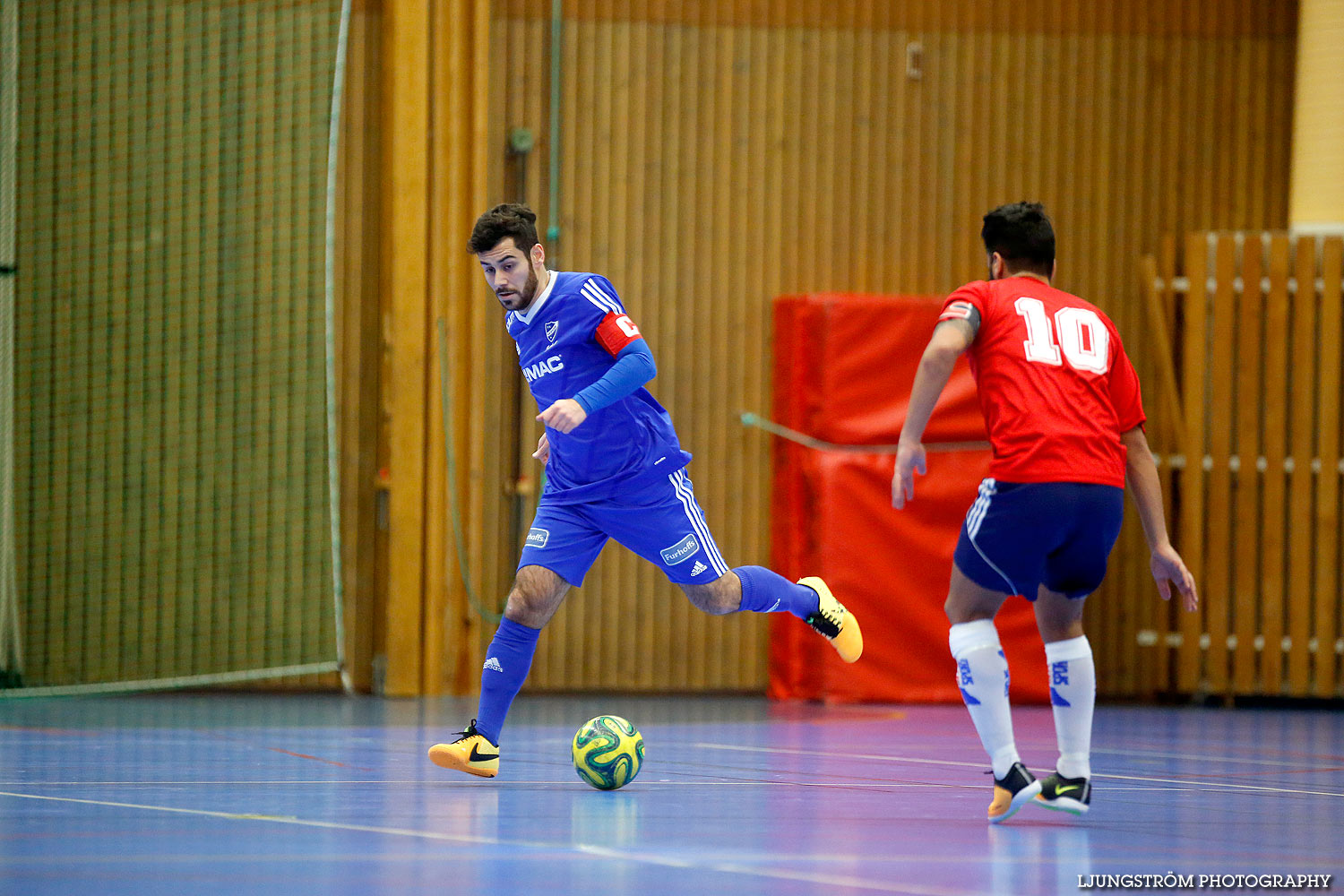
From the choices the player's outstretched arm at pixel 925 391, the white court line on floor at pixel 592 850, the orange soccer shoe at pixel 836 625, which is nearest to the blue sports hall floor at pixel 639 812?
the white court line on floor at pixel 592 850

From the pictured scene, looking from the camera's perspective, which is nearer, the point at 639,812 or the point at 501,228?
the point at 639,812

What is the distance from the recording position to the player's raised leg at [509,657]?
4.94 m

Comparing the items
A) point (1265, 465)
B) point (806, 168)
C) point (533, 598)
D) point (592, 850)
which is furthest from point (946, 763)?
point (806, 168)

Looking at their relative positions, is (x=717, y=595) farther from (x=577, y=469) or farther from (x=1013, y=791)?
(x=1013, y=791)

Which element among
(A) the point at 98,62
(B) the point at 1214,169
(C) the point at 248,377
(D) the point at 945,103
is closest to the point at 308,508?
(C) the point at 248,377

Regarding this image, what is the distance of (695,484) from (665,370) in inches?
29.0

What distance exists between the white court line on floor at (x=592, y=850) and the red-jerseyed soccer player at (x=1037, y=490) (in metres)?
0.73

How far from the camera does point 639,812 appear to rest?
426 cm

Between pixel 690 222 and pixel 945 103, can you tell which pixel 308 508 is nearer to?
pixel 690 222

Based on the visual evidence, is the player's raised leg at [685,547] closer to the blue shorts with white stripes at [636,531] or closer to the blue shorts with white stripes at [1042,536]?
the blue shorts with white stripes at [636,531]

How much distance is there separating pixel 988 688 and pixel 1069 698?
216mm

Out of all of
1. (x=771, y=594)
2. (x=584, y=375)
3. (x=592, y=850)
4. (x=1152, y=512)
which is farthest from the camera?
(x=771, y=594)

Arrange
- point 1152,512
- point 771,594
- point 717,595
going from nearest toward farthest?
point 1152,512 < point 717,595 < point 771,594

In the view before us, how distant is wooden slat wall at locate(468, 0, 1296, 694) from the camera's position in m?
9.49
